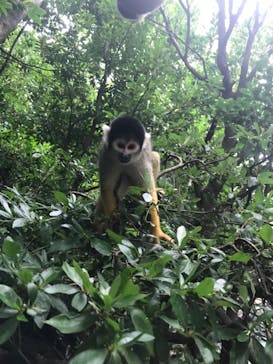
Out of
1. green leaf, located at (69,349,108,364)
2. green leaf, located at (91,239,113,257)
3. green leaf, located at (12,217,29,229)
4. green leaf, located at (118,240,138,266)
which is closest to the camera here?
green leaf, located at (69,349,108,364)

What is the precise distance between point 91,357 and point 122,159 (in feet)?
6.62

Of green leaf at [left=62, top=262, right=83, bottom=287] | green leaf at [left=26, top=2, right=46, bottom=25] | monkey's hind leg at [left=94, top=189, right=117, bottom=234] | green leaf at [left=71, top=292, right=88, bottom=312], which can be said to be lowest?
green leaf at [left=71, top=292, right=88, bottom=312]

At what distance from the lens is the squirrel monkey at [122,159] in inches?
113

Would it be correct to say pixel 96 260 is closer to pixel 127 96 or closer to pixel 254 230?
pixel 254 230

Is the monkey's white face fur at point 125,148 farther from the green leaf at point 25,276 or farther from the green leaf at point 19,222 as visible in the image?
the green leaf at point 25,276

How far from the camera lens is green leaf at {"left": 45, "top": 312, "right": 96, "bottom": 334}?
41.2 inches

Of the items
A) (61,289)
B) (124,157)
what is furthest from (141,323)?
(124,157)

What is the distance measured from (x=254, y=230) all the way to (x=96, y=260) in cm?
71

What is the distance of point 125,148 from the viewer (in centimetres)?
293

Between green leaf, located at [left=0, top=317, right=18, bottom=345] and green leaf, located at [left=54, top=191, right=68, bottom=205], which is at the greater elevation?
green leaf, located at [left=54, top=191, right=68, bottom=205]

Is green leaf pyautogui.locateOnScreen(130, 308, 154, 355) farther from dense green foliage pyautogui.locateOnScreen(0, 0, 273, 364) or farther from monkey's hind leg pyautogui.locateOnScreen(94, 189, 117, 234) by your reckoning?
monkey's hind leg pyautogui.locateOnScreen(94, 189, 117, 234)

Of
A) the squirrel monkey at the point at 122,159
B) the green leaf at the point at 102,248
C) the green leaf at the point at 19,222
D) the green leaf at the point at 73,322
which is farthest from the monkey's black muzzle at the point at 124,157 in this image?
the green leaf at the point at 73,322

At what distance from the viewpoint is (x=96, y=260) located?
1825 mm

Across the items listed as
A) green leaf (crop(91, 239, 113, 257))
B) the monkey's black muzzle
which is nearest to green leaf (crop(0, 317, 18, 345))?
green leaf (crop(91, 239, 113, 257))
